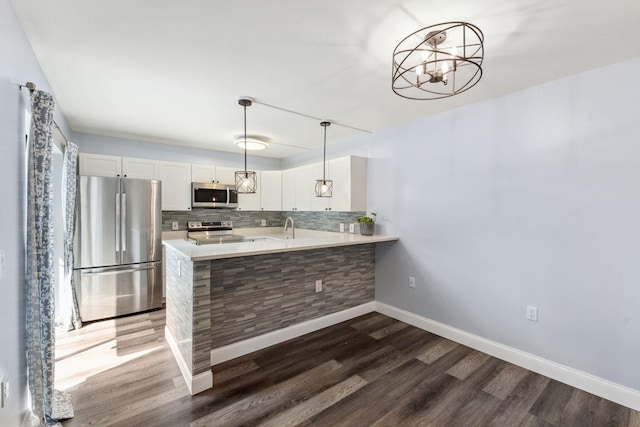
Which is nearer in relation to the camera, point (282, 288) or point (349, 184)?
point (282, 288)

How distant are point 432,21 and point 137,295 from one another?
4255mm

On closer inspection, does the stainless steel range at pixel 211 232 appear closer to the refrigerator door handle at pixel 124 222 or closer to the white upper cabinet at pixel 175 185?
the white upper cabinet at pixel 175 185

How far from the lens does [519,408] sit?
6.71ft

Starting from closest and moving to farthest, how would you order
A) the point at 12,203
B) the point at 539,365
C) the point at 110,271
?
the point at 12,203, the point at 539,365, the point at 110,271

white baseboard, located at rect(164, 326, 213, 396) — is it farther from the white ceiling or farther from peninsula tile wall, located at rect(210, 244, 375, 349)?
the white ceiling

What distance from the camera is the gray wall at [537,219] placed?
2.10 metres

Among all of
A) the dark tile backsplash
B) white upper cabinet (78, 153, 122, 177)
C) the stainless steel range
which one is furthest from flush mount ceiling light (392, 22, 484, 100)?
white upper cabinet (78, 153, 122, 177)

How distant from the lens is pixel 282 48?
1.94 meters

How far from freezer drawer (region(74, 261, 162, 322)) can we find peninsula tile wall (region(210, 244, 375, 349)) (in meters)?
1.82

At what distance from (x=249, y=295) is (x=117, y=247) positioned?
2.07 metres

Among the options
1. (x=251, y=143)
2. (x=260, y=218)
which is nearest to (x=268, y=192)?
(x=260, y=218)

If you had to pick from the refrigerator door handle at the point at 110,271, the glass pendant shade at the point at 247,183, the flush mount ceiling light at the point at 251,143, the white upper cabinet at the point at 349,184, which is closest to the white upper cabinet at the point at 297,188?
the white upper cabinet at the point at 349,184

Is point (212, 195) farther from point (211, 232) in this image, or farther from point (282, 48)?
Answer: point (282, 48)

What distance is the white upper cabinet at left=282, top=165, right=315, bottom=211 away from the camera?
14.8 ft
